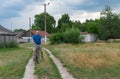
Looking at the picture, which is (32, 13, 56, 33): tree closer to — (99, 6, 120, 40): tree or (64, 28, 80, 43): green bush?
(99, 6, 120, 40): tree

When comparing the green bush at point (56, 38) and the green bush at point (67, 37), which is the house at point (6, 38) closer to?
the green bush at point (56, 38)

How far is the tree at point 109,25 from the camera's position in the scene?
6944 cm

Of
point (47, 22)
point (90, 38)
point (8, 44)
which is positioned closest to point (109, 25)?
point (90, 38)

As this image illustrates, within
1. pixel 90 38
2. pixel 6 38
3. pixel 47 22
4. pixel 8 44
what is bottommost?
pixel 8 44

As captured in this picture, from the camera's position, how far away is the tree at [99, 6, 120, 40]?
69438 millimetres

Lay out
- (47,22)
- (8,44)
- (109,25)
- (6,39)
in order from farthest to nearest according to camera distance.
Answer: (47,22) < (109,25) < (8,44) < (6,39)

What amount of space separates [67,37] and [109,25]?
16.1 metres

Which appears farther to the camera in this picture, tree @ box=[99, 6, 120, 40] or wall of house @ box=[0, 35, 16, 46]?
tree @ box=[99, 6, 120, 40]

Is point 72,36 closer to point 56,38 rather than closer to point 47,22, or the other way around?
point 56,38

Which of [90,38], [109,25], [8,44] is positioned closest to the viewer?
[8,44]

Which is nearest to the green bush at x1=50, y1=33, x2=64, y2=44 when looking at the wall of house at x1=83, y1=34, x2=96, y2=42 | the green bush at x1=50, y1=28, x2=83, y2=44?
the green bush at x1=50, y1=28, x2=83, y2=44

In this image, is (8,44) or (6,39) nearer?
(6,39)

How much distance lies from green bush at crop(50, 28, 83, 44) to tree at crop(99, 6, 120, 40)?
536 inches

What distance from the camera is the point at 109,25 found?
70062mm
